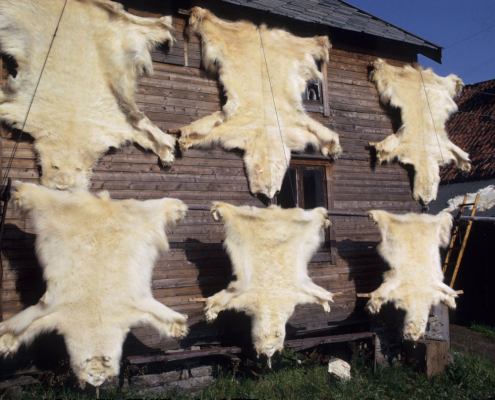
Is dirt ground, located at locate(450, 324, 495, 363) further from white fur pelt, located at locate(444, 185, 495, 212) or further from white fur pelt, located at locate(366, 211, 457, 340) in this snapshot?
white fur pelt, located at locate(444, 185, 495, 212)

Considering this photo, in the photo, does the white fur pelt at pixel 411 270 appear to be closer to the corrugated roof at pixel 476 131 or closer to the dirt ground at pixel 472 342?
the dirt ground at pixel 472 342

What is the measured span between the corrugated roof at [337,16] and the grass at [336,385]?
19.9 feet

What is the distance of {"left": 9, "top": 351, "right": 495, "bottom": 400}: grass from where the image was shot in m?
5.96

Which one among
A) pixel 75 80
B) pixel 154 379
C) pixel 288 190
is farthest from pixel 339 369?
pixel 75 80

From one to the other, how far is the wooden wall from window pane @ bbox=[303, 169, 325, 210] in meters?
0.22

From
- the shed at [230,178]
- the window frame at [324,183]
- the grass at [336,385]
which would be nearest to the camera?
the shed at [230,178]

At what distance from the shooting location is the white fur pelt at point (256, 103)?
6.62 metres

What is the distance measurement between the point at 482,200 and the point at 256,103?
7.15 metres

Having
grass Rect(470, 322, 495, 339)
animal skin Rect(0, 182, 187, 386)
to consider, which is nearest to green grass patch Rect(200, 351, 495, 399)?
animal skin Rect(0, 182, 187, 386)

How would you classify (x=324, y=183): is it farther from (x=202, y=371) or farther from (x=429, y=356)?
(x=202, y=371)

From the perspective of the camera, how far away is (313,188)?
7984 millimetres

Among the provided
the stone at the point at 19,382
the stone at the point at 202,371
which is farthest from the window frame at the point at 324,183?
the stone at the point at 19,382

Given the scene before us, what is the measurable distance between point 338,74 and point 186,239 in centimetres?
445

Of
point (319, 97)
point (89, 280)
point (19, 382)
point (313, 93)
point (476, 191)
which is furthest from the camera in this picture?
point (476, 191)
